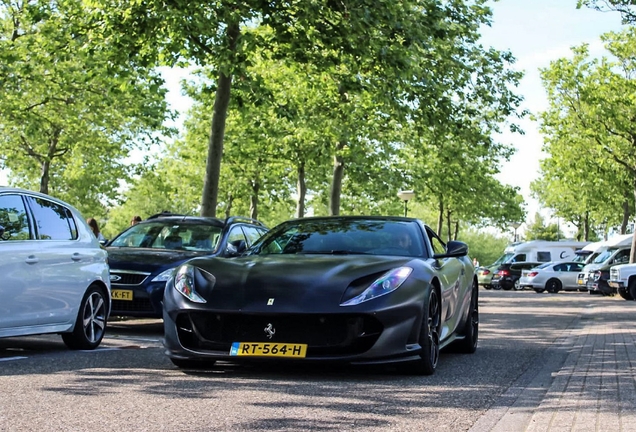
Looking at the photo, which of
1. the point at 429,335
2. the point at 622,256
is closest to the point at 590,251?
the point at 622,256

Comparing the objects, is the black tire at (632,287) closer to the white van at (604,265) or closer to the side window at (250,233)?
the white van at (604,265)

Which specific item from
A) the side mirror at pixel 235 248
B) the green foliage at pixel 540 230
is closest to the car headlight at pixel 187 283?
the side mirror at pixel 235 248

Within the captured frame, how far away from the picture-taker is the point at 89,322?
33.3 feet

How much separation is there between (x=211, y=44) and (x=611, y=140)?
82.6 feet

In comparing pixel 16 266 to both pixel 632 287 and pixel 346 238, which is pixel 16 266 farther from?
pixel 632 287

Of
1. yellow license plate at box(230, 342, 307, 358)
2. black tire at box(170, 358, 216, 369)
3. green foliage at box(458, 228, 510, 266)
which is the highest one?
green foliage at box(458, 228, 510, 266)

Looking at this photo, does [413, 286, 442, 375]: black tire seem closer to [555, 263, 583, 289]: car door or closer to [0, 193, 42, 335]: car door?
[0, 193, 42, 335]: car door

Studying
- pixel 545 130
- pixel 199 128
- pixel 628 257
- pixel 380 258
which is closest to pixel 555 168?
pixel 545 130

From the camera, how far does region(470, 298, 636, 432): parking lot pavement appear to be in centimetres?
553

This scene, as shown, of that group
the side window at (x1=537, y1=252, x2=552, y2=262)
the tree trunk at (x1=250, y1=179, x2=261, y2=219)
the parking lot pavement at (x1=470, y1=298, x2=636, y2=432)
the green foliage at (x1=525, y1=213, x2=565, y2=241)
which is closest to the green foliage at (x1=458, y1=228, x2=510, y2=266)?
the green foliage at (x1=525, y1=213, x2=565, y2=241)

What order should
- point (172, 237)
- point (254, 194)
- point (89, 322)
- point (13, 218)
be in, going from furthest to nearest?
point (254, 194) → point (172, 237) → point (89, 322) → point (13, 218)

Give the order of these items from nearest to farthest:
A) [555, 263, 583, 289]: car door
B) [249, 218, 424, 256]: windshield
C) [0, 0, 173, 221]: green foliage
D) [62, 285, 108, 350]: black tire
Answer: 1. [249, 218, 424, 256]: windshield
2. [62, 285, 108, 350]: black tire
3. [0, 0, 173, 221]: green foliage
4. [555, 263, 583, 289]: car door

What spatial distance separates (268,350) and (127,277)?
585cm

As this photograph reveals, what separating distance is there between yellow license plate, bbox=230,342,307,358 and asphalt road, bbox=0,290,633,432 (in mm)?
201
